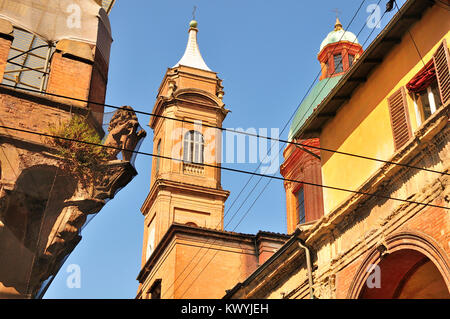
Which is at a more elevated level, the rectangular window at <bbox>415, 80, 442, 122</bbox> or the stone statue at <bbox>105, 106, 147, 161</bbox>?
the rectangular window at <bbox>415, 80, 442, 122</bbox>

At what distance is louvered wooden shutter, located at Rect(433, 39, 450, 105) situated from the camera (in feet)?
39.3

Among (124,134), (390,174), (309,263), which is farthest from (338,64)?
(124,134)

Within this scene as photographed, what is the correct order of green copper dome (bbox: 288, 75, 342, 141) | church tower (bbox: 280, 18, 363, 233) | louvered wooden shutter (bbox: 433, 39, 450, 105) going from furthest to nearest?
green copper dome (bbox: 288, 75, 342, 141), church tower (bbox: 280, 18, 363, 233), louvered wooden shutter (bbox: 433, 39, 450, 105)

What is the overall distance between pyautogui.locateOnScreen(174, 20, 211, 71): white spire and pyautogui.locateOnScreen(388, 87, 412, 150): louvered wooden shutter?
22.6m

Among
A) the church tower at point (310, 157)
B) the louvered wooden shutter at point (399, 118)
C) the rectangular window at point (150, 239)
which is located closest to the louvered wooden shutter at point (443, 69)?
the louvered wooden shutter at point (399, 118)

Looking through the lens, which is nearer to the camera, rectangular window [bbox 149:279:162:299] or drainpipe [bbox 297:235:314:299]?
drainpipe [bbox 297:235:314:299]

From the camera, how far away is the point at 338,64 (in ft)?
109

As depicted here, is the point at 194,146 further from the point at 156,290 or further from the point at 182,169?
the point at 156,290

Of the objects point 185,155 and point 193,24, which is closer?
point 185,155

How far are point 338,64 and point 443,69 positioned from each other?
21.4 meters

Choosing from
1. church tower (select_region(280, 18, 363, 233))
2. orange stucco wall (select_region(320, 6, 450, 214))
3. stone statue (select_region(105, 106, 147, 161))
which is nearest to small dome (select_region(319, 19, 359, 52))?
church tower (select_region(280, 18, 363, 233))

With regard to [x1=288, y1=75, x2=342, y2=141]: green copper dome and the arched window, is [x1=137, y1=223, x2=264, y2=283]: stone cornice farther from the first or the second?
the arched window

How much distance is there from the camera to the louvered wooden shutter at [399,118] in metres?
13.1

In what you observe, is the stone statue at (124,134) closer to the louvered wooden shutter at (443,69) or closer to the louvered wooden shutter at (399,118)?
the louvered wooden shutter at (399,118)
